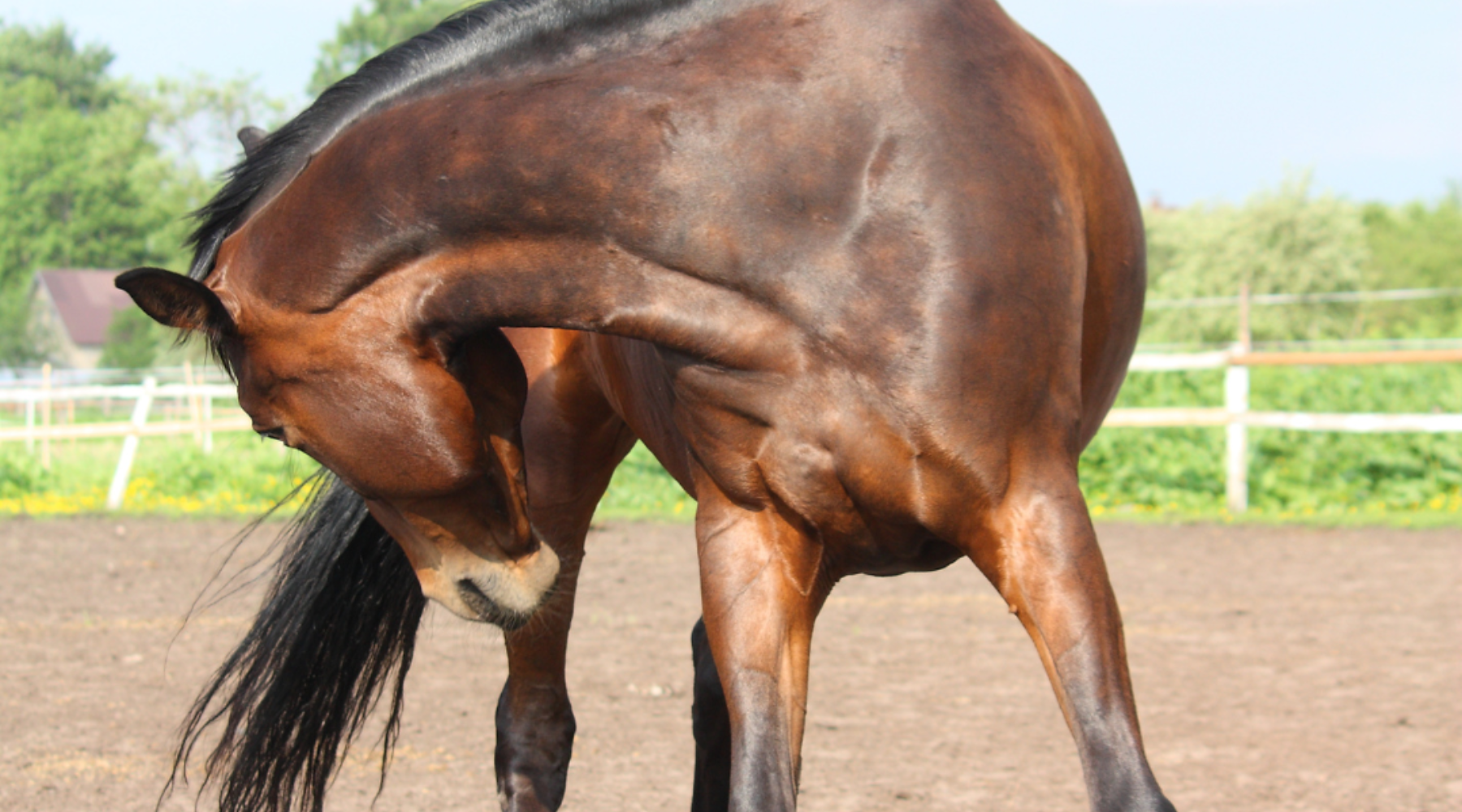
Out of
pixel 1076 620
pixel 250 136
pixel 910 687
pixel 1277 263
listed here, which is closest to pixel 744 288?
pixel 1076 620

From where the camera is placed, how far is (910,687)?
17.9ft

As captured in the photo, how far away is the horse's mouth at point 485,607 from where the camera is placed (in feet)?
8.05

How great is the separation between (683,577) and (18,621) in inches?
151

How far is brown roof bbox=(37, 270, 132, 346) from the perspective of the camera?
52.7 meters

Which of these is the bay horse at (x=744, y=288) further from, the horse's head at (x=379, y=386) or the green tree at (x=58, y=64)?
the green tree at (x=58, y=64)

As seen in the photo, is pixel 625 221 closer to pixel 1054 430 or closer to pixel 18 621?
pixel 1054 430

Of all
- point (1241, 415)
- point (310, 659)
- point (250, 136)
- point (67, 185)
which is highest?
point (67, 185)

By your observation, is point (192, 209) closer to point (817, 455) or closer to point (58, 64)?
point (817, 455)

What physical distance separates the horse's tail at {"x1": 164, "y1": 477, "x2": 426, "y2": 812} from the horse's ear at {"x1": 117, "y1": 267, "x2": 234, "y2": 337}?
1246 millimetres

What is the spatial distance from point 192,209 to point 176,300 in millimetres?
27675

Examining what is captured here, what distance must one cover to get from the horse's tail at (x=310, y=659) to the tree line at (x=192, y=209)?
23.1m

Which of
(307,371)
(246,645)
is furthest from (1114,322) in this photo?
(246,645)

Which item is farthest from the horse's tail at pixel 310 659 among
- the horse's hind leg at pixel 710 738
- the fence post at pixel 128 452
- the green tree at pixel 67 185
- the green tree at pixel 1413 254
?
the green tree at pixel 67 185

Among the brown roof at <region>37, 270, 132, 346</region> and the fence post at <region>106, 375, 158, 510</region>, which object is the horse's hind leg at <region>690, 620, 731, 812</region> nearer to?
the fence post at <region>106, 375, 158, 510</region>
